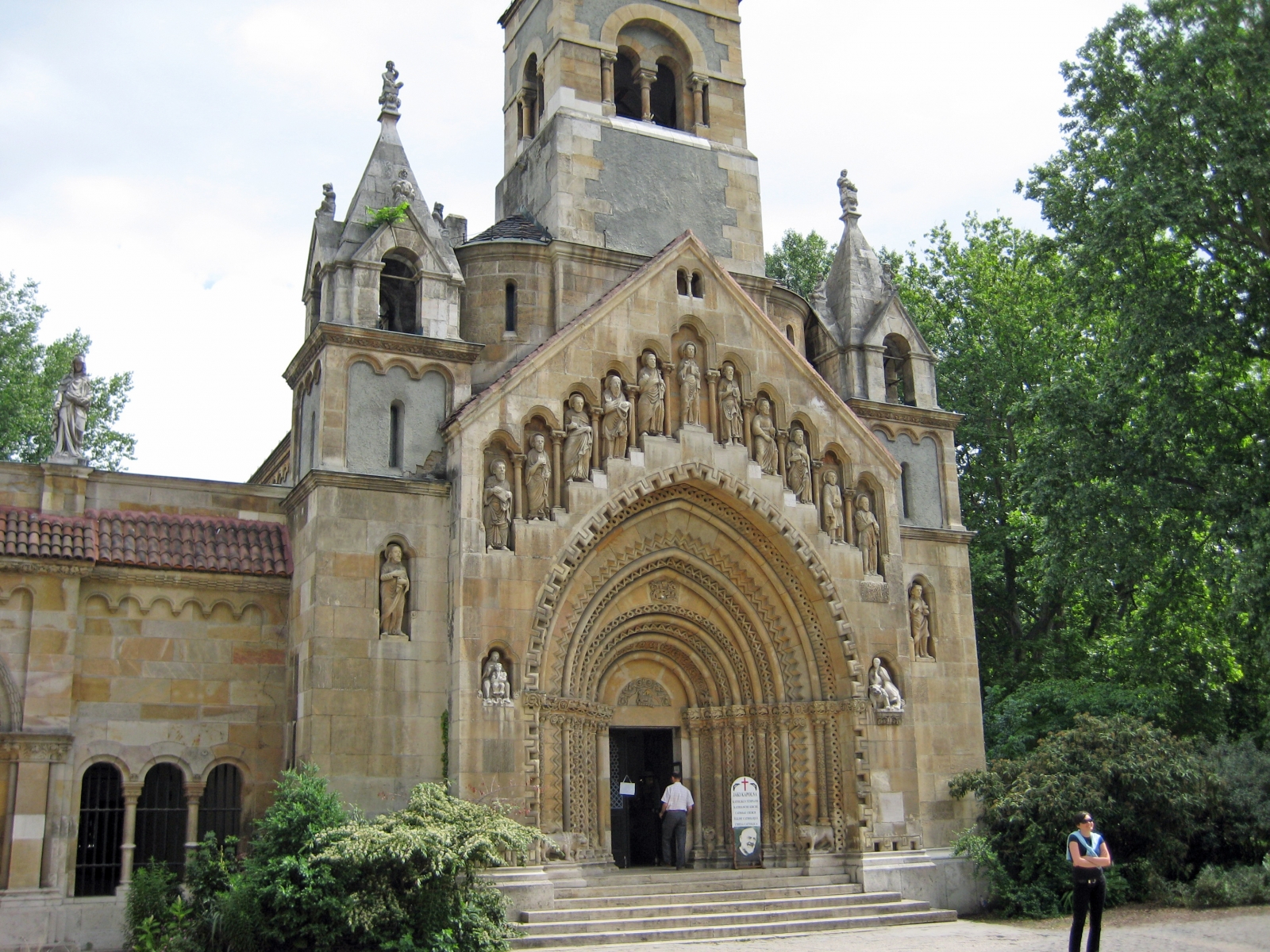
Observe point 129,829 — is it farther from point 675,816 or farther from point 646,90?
point 646,90

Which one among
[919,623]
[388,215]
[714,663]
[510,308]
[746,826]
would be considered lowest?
[746,826]

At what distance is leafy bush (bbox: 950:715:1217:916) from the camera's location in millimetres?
20828

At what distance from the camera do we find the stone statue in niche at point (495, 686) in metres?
19.0

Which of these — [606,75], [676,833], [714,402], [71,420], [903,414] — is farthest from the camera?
[606,75]

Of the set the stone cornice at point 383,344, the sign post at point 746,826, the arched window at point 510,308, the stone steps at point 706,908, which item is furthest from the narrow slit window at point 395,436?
the sign post at point 746,826

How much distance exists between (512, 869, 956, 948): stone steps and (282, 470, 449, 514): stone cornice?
643 cm

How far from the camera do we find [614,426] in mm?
21125

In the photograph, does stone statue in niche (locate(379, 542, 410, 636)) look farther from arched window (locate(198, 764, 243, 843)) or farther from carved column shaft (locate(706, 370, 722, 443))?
carved column shaft (locate(706, 370, 722, 443))

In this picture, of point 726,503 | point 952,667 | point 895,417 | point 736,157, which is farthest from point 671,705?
point 736,157

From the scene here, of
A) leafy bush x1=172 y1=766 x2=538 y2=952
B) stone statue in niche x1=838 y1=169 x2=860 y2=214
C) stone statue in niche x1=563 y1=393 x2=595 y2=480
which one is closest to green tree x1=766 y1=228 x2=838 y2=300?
stone statue in niche x1=838 y1=169 x2=860 y2=214

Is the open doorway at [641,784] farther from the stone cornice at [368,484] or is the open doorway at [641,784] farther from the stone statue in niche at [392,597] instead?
the stone cornice at [368,484]

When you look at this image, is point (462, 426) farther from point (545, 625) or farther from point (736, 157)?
point (736, 157)

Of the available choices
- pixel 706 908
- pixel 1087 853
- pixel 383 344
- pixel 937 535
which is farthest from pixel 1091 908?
pixel 383 344

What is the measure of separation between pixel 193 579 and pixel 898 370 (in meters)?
14.3
